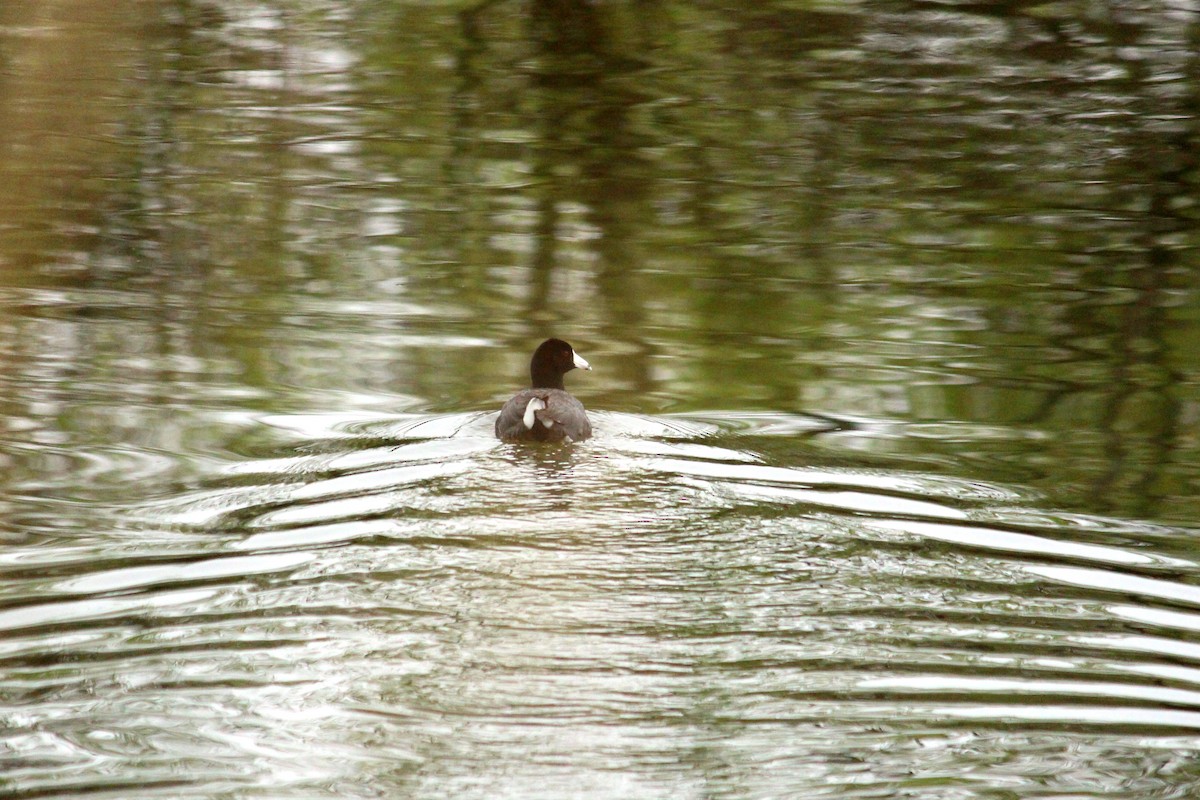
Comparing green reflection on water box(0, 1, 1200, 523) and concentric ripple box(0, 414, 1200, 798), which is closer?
concentric ripple box(0, 414, 1200, 798)

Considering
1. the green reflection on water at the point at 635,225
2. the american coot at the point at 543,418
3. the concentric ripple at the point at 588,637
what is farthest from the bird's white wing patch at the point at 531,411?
the green reflection on water at the point at 635,225

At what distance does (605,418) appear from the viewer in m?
9.00

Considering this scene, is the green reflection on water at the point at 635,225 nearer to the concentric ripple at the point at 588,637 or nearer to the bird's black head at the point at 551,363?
the bird's black head at the point at 551,363

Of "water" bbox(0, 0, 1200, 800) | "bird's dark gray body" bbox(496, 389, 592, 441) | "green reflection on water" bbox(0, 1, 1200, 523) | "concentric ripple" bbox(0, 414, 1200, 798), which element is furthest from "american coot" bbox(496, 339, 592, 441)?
"green reflection on water" bbox(0, 1, 1200, 523)

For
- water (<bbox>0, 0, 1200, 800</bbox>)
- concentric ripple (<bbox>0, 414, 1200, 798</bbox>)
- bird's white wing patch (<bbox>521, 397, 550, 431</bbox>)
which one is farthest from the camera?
bird's white wing patch (<bbox>521, 397, 550, 431</bbox>)

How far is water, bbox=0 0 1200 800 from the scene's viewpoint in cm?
505

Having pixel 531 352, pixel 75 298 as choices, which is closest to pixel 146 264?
pixel 75 298

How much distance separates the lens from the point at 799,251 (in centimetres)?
1198

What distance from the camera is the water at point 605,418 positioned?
199 inches

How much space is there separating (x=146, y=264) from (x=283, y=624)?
627 cm

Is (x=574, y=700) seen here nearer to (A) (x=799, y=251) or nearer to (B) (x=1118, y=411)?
(B) (x=1118, y=411)

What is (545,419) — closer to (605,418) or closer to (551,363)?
(605,418)

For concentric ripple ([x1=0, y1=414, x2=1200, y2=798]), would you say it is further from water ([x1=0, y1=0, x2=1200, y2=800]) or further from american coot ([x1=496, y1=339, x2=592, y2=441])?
american coot ([x1=496, y1=339, x2=592, y2=441])

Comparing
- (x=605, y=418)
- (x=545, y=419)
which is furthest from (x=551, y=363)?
(x=545, y=419)
